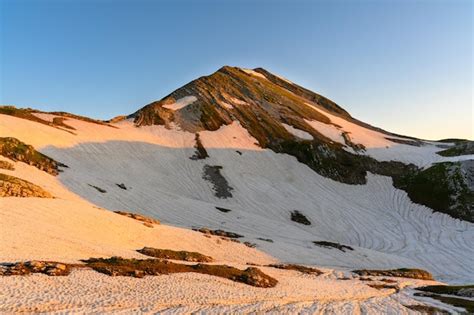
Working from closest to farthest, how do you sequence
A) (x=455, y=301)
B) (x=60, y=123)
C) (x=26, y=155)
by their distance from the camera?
(x=455, y=301) → (x=26, y=155) → (x=60, y=123)

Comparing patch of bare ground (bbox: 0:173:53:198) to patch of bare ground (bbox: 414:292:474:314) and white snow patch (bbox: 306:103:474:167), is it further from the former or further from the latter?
white snow patch (bbox: 306:103:474:167)

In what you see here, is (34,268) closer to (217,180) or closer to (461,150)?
(217,180)

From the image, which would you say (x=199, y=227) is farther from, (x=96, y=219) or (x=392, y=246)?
(x=392, y=246)

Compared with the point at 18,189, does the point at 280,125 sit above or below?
above

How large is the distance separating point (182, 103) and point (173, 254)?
85.6m

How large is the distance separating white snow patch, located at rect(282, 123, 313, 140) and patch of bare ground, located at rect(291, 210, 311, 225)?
43108 millimetres

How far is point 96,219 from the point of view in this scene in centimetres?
→ 4531

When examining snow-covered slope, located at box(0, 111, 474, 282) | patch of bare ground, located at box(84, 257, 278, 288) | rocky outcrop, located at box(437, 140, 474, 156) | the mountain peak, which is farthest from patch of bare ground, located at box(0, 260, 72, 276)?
rocky outcrop, located at box(437, 140, 474, 156)

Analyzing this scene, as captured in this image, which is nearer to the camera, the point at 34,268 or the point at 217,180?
the point at 34,268

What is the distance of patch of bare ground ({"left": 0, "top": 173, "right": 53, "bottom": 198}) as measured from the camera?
44156mm

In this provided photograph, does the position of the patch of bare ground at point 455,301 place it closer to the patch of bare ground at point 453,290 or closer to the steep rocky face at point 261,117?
the patch of bare ground at point 453,290

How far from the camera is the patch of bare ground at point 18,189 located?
44156mm

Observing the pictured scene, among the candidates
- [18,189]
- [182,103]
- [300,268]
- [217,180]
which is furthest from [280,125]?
[18,189]

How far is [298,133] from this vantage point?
118750 millimetres
